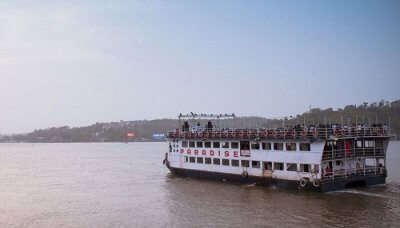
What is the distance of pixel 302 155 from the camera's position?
1499 inches

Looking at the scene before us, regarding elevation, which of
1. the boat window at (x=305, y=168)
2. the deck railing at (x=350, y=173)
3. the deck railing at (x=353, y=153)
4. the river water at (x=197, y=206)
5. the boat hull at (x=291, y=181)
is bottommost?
the river water at (x=197, y=206)

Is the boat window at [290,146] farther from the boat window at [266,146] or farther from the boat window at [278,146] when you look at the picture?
the boat window at [266,146]

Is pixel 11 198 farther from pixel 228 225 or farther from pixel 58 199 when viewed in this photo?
pixel 228 225

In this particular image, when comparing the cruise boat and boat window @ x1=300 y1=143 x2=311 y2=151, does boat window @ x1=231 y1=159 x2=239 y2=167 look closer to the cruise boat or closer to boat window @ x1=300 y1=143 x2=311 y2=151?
the cruise boat

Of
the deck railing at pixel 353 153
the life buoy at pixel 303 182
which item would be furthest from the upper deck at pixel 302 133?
the life buoy at pixel 303 182

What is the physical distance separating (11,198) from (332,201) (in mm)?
30539

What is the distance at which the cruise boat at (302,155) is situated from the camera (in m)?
37.1

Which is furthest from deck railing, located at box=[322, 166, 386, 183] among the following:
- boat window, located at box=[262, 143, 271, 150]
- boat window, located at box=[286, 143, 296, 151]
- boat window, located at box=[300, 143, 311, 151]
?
Answer: boat window, located at box=[262, 143, 271, 150]

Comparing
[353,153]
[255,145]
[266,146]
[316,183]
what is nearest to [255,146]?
[255,145]

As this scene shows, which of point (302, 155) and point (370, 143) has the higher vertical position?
point (370, 143)

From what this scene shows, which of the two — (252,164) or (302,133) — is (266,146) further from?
(302,133)

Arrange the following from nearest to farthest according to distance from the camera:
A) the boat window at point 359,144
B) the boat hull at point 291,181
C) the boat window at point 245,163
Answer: the boat hull at point 291,181, the boat window at point 359,144, the boat window at point 245,163

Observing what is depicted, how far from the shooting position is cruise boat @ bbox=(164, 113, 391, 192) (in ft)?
122

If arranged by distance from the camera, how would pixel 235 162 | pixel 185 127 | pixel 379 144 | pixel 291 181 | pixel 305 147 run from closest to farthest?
1. pixel 305 147
2. pixel 291 181
3. pixel 379 144
4. pixel 235 162
5. pixel 185 127
